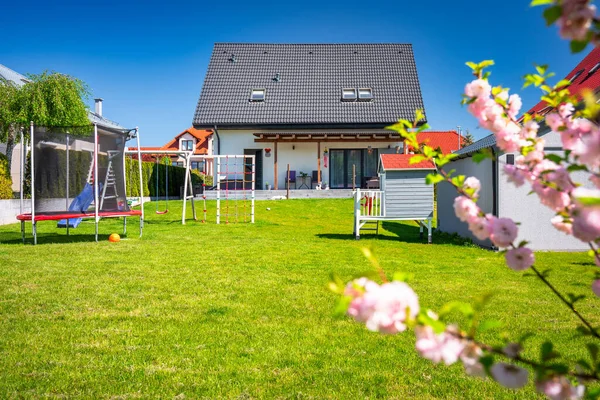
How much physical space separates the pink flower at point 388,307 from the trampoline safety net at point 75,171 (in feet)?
28.8

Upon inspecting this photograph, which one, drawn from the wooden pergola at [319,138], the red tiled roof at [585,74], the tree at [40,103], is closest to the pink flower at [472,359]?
the red tiled roof at [585,74]

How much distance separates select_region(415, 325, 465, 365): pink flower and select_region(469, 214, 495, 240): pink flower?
1.12 ft

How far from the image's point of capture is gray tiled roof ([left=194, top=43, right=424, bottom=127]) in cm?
2247

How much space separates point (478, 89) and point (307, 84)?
77.1 feet

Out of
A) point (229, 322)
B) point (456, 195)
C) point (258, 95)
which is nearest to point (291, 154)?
point (258, 95)

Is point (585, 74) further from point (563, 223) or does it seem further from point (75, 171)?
point (563, 223)

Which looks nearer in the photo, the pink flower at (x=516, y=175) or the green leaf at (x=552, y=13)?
the green leaf at (x=552, y=13)

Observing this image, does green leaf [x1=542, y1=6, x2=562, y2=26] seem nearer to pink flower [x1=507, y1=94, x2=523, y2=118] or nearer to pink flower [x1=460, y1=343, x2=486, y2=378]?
pink flower [x1=460, y1=343, x2=486, y2=378]

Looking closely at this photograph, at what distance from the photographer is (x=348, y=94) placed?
23703mm

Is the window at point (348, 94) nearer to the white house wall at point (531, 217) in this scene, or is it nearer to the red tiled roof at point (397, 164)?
the red tiled roof at point (397, 164)

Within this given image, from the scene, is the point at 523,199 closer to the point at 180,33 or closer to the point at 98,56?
the point at 180,33

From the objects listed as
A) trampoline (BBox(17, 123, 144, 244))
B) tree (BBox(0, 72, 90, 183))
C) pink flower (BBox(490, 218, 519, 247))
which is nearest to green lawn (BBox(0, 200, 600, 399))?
pink flower (BBox(490, 218, 519, 247))

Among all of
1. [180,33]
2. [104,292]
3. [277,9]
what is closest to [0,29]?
[180,33]

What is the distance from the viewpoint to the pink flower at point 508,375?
3.12 feet
